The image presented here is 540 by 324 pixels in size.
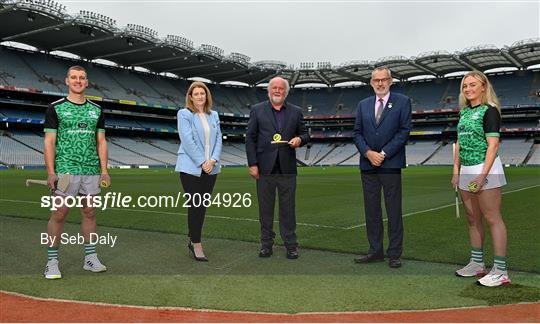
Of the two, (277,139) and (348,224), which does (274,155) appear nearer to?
(277,139)

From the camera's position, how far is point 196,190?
5656mm

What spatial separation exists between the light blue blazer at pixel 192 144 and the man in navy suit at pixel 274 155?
1.78 feet

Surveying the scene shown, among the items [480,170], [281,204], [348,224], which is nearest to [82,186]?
[281,204]

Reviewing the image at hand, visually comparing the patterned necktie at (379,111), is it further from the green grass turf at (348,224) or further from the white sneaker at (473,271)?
the white sneaker at (473,271)

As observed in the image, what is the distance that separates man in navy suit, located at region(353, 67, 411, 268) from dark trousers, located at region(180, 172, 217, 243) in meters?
2.04

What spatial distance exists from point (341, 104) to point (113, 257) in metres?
74.5

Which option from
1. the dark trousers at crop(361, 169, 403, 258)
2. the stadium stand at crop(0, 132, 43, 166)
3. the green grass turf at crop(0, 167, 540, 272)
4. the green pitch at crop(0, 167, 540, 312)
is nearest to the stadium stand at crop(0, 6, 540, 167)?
the stadium stand at crop(0, 132, 43, 166)

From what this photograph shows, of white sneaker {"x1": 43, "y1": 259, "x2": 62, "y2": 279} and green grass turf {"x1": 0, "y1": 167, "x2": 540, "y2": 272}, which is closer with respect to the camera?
white sneaker {"x1": 43, "y1": 259, "x2": 62, "y2": 279}

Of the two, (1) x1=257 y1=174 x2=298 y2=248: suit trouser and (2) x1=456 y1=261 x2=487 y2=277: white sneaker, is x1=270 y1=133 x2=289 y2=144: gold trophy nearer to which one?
(1) x1=257 y1=174 x2=298 y2=248: suit trouser

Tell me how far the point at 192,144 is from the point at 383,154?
7.83 ft

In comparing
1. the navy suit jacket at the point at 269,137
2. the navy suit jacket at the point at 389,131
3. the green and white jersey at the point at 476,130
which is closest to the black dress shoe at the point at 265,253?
the navy suit jacket at the point at 269,137

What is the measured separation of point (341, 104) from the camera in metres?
77.9

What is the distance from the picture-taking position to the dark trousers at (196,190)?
566 cm

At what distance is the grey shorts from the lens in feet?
15.8
